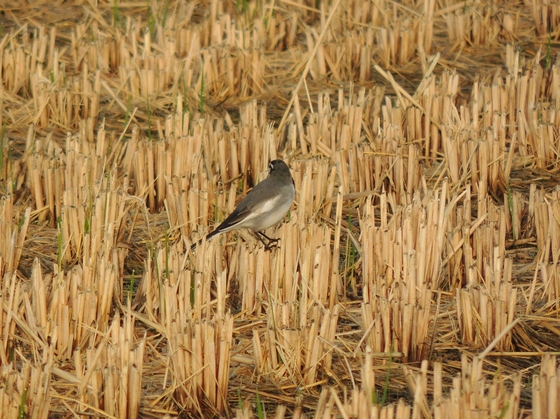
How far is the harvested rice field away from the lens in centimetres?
420

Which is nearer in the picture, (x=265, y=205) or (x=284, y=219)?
(x=265, y=205)

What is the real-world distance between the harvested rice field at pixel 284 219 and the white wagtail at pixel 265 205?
15 centimetres

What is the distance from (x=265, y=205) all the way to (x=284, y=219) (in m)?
0.71

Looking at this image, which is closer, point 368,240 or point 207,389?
point 207,389

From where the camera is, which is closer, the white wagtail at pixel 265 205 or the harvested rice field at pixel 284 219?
the harvested rice field at pixel 284 219

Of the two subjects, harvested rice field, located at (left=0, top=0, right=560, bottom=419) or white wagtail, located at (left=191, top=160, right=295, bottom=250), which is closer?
harvested rice field, located at (left=0, top=0, right=560, bottom=419)

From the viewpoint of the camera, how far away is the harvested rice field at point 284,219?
420 centimetres

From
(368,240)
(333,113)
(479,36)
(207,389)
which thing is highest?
(479,36)

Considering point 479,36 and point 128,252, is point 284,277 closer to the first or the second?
point 128,252

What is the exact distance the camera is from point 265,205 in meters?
5.93

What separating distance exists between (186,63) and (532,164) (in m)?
2.87

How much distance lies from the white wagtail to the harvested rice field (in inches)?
5.7

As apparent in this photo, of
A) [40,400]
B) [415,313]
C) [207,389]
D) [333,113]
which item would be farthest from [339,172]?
[40,400]

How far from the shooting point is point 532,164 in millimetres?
7066
